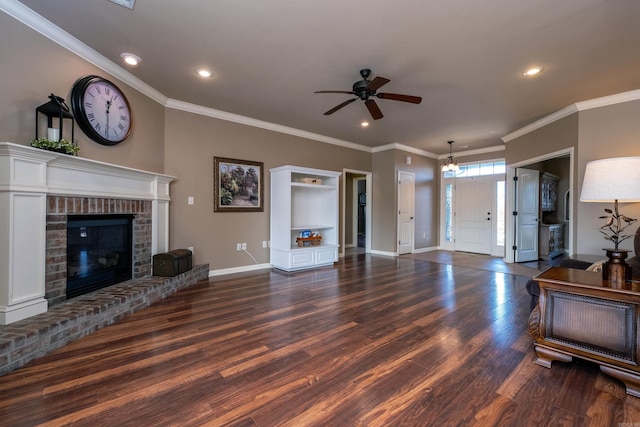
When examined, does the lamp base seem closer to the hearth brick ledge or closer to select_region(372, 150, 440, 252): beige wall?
the hearth brick ledge

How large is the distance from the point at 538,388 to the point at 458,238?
19.9 feet

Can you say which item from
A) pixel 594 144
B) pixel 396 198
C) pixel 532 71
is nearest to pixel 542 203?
pixel 594 144

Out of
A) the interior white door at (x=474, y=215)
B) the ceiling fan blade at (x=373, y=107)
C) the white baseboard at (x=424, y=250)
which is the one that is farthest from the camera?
the white baseboard at (x=424, y=250)

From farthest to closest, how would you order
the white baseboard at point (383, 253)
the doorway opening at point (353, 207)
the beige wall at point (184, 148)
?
the doorway opening at point (353, 207) < the white baseboard at point (383, 253) < the beige wall at point (184, 148)

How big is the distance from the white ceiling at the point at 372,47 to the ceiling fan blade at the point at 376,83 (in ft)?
0.92

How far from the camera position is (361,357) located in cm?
203

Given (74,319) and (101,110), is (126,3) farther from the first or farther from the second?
(74,319)

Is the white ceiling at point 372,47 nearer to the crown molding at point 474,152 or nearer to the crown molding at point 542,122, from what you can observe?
the crown molding at point 542,122

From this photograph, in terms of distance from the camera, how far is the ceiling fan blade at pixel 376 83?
2.65m

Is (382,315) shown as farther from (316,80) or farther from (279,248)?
(316,80)

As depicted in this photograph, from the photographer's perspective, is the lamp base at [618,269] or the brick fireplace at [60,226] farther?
the brick fireplace at [60,226]

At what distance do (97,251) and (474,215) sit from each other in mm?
7413

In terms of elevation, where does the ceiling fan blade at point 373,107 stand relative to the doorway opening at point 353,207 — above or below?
above

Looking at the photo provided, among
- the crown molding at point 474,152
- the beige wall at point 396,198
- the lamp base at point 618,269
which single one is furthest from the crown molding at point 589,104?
the lamp base at point 618,269
